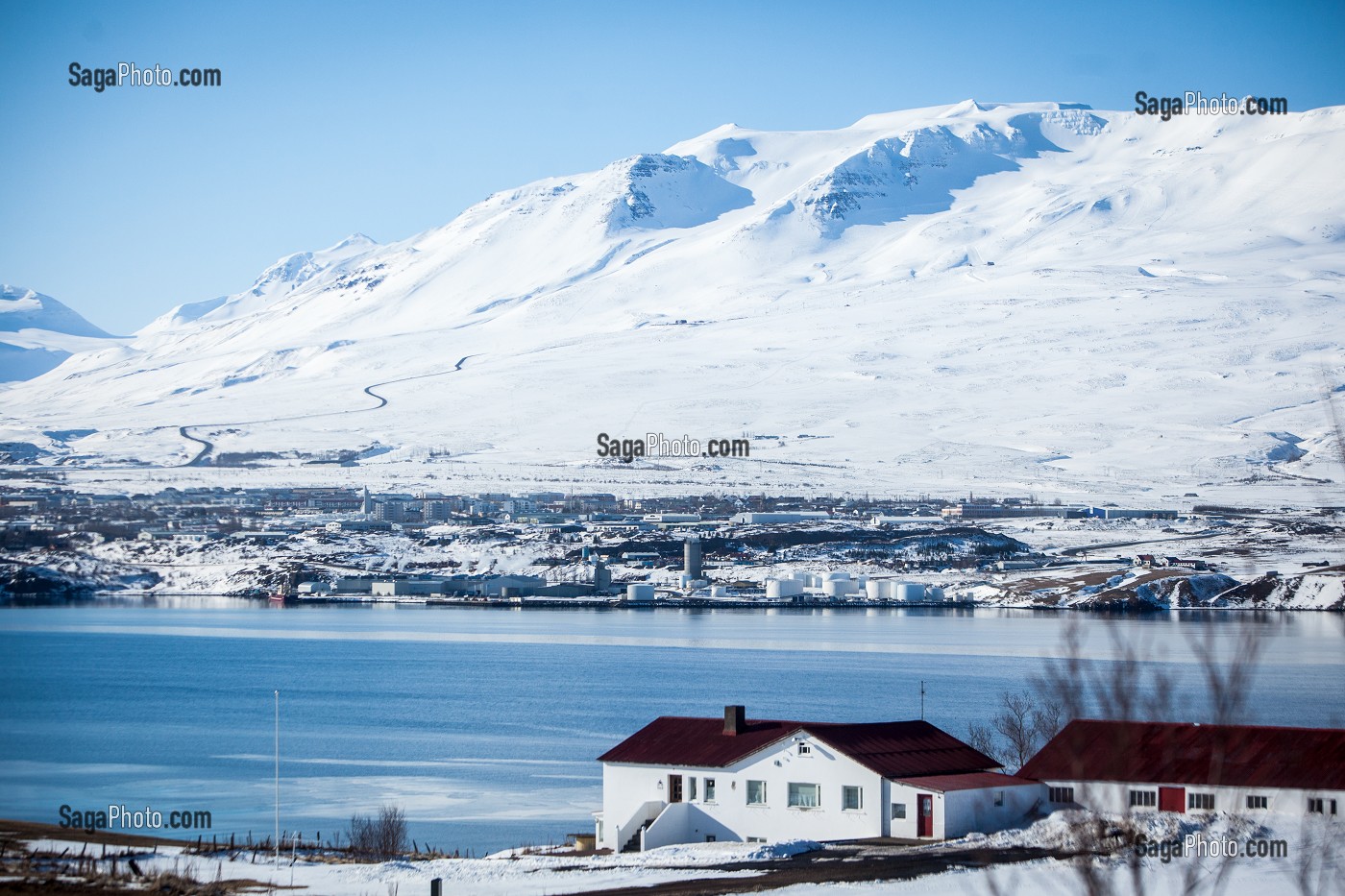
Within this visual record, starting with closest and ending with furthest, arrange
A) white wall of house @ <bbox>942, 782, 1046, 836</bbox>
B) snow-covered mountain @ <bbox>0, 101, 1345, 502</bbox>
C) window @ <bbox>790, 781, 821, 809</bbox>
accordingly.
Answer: white wall of house @ <bbox>942, 782, 1046, 836</bbox>
window @ <bbox>790, 781, 821, 809</bbox>
snow-covered mountain @ <bbox>0, 101, 1345, 502</bbox>

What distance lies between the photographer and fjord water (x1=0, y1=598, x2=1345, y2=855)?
15641 mm

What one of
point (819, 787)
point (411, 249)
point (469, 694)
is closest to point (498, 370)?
point (411, 249)

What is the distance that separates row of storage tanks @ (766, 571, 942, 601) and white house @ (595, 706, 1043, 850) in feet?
115

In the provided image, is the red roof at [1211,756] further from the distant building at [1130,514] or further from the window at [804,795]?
the distant building at [1130,514]

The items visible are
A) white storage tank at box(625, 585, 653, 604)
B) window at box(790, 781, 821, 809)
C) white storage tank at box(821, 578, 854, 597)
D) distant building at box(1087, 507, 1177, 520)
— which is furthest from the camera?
distant building at box(1087, 507, 1177, 520)

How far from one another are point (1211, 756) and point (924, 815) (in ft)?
6.03

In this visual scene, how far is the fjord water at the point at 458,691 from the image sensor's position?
15641 mm

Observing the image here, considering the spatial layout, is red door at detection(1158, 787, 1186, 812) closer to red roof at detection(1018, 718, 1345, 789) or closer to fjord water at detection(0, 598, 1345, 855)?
red roof at detection(1018, 718, 1345, 789)

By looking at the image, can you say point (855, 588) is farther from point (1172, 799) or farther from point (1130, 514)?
point (1172, 799)

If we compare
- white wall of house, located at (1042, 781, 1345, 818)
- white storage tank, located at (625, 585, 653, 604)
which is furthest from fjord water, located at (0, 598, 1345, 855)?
white storage tank, located at (625, 585, 653, 604)

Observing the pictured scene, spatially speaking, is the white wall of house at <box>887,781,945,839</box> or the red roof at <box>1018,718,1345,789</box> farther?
the white wall of house at <box>887,781,945,839</box>

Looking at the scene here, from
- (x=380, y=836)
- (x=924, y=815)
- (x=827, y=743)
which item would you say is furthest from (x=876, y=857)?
(x=380, y=836)

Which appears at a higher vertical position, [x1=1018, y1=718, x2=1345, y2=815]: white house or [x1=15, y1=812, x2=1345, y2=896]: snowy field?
[x1=1018, y1=718, x2=1345, y2=815]: white house

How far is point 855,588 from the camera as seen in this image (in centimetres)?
4844
